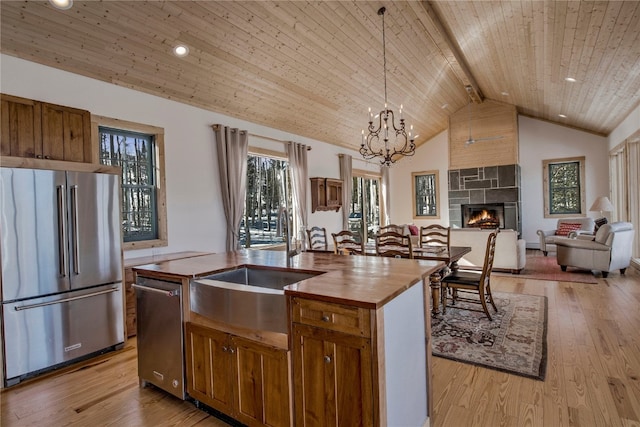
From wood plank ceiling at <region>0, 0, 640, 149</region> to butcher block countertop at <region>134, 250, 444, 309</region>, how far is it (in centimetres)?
241

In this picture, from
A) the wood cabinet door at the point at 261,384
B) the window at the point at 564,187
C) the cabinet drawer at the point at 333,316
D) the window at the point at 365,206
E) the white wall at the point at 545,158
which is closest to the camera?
the cabinet drawer at the point at 333,316

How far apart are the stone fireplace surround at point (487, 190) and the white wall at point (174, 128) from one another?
6.08 metres

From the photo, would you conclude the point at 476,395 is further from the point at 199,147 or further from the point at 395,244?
the point at 199,147

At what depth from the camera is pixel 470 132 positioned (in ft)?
30.0

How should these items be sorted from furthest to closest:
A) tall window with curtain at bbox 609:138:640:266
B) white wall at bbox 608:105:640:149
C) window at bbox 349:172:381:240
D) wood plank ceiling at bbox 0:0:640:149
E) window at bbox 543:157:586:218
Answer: window at bbox 349:172:381:240, window at bbox 543:157:586:218, tall window with curtain at bbox 609:138:640:266, white wall at bbox 608:105:640:149, wood plank ceiling at bbox 0:0:640:149

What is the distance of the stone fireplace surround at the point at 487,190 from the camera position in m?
8.61

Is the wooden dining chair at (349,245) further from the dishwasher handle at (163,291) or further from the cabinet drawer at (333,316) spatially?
the cabinet drawer at (333,316)

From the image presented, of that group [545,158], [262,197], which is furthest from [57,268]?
[545,158]

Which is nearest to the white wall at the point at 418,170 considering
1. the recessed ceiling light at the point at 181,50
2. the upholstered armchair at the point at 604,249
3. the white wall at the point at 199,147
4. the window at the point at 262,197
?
the white wall at the point at 199,147

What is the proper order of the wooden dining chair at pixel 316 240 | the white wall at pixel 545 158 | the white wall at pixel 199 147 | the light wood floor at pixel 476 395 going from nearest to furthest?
the light wood floor at pixel 476 395
the white wall at pixel 199 147
the wooden dining chair at pixel 316 240
the white wall at pixel 545 158

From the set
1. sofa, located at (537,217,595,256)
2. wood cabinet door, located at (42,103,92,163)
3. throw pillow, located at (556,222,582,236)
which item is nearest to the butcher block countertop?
wood cabinet door, located at (42,103,92,163)

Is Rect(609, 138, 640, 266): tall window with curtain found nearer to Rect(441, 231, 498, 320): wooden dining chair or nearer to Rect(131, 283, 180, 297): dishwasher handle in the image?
Rect(441, 231, 498, 320): wooden dining chair

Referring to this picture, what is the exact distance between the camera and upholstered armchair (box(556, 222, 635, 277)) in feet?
18.4

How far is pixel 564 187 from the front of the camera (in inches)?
346
